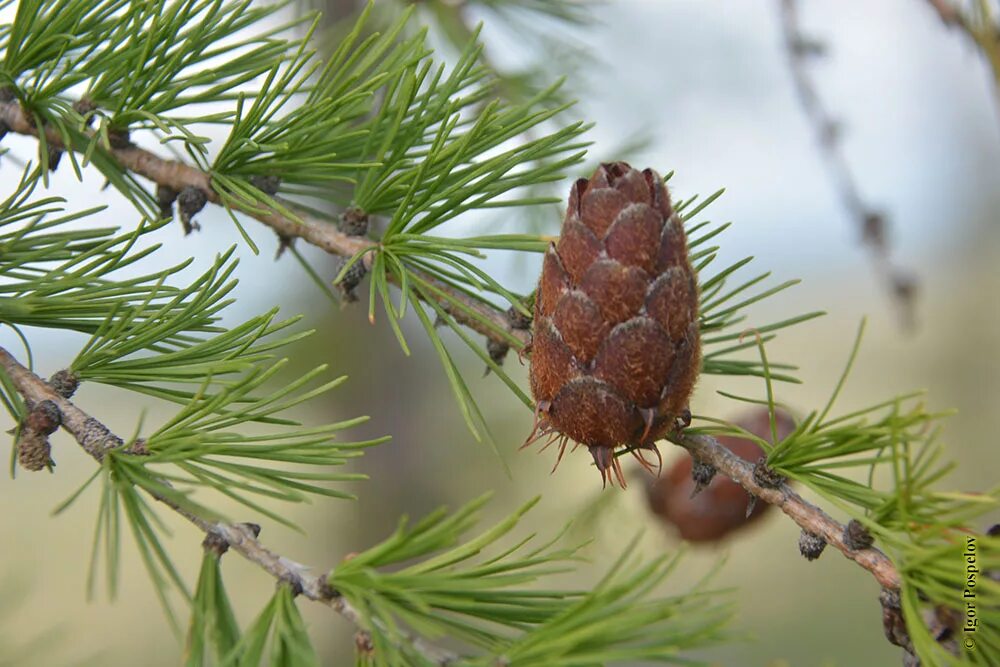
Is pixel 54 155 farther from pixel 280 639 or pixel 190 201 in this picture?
pixel 280 639

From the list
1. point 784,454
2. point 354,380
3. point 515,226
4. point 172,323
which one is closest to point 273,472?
point 172,323

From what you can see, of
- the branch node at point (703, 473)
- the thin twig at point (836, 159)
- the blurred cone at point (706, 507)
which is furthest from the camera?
the thin twig at point (836, 159)

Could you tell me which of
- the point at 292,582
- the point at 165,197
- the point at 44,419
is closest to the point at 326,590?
the point at 292,582

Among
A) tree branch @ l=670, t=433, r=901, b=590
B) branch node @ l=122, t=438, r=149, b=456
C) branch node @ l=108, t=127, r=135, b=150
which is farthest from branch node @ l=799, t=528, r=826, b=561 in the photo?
branch node @ l=108, t=127, r=135, b=150

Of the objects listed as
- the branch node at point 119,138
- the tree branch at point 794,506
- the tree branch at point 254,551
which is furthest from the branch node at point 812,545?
the branch node at point 119,138

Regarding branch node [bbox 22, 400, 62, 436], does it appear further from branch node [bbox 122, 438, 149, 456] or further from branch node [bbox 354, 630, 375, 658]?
branch node [bbox 354, 630, 375, 658]

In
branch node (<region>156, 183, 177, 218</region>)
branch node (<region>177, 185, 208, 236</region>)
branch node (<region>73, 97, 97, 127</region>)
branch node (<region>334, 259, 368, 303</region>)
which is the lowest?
branch node (<region>334, 259, 368, 303</region>)

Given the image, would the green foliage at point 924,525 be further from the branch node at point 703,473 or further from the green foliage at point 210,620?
the green foliage at point 210,620
